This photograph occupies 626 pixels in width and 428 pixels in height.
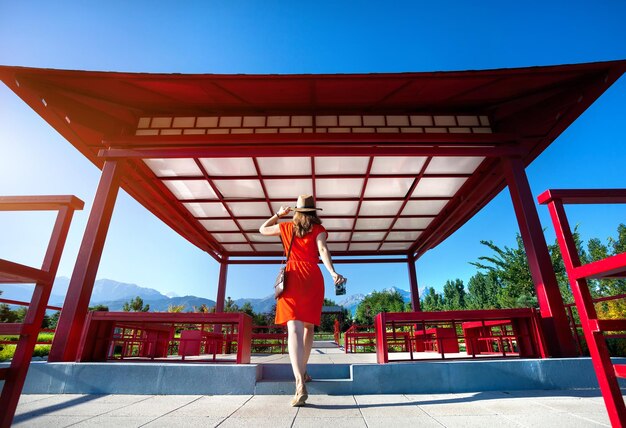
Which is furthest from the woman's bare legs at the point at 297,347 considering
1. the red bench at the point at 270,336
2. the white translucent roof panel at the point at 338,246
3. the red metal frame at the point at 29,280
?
the white translucent roof panel at the point at 338,246

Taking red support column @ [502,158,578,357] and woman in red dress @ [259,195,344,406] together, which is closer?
woman in red dress @ [259,195,344,406]

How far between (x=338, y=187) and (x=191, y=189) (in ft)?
11.5

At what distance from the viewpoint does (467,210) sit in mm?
7418

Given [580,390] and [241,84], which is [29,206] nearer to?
[241,84]

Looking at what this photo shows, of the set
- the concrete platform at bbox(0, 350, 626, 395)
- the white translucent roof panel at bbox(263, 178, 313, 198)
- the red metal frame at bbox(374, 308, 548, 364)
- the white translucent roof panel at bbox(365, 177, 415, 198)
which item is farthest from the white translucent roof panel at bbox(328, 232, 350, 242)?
the concrete platform at bbox(0, 350, 626, 395)

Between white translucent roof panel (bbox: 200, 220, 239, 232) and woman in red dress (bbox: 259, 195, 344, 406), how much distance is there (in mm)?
6145

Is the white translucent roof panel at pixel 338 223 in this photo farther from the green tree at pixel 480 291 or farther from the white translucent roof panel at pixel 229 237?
the green tree at pixel 480 291

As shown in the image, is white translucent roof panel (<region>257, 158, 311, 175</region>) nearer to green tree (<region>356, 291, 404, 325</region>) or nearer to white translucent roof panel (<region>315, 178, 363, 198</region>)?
white translucent roof panel (<region>315, 178, 363, 198</region>)

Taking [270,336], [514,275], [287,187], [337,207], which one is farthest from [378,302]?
[287,187]

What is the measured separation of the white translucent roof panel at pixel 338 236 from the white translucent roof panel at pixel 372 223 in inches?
23.4

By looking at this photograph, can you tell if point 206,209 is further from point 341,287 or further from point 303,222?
point 341,287

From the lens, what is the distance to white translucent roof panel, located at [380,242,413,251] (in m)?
10.3

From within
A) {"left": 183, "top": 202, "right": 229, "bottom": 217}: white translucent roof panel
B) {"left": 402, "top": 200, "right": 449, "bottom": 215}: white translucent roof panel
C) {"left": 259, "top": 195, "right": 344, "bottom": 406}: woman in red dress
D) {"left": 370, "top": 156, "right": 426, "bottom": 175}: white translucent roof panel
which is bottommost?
{"left": 259, "top": 195, "right": 344, "bottom": 406}: woman in red dress

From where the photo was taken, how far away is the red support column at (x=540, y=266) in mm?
3973
